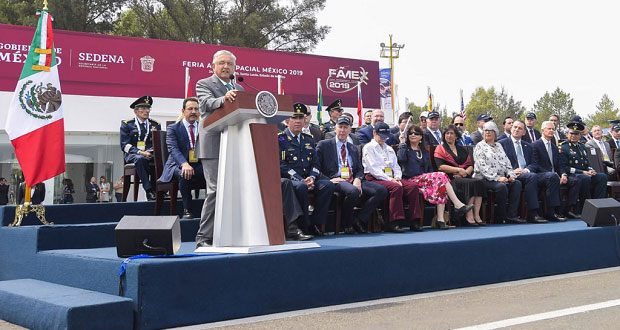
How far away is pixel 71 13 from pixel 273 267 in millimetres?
27773

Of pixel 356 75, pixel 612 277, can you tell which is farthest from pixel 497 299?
A: pixel 356 75

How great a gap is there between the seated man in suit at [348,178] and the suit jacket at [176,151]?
1456 mm

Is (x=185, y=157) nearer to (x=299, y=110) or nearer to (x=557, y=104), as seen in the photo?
(x=299, y=110)

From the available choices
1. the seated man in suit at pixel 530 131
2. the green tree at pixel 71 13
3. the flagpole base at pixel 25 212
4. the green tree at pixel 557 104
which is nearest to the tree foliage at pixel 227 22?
the green tree at pixel 71 13

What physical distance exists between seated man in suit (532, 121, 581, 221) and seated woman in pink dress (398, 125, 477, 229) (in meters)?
1.49

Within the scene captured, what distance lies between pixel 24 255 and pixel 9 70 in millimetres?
12308

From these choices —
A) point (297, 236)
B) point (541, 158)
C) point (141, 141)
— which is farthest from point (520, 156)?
point (141, 141)

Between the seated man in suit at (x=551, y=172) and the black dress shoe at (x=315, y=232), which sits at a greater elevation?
the seated man in suit at (x=551, y=172)

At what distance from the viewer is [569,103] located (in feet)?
200

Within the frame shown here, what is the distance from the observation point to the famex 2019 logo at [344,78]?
68.9 ft

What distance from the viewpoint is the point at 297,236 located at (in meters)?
6.01

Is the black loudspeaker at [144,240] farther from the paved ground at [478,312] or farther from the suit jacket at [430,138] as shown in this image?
the suit jacket at [430,138]

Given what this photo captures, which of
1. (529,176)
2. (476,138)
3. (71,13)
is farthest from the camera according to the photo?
(71,13)

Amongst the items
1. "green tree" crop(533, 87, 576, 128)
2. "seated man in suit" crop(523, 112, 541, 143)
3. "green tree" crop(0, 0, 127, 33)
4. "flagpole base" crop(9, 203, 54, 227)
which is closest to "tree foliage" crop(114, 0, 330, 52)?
"green tree" crop(0, 0, 127, 33)
